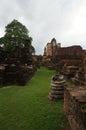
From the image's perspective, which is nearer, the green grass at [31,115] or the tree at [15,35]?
the green grass at [31,115]

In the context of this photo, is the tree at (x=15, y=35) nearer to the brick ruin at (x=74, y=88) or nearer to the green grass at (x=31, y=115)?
the brick ruin at (x=74, y=88)

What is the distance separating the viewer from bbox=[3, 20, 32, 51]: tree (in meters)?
31.0

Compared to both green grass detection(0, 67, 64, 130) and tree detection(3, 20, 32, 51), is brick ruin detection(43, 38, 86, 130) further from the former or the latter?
tree detection(3, 20, 32, 51)

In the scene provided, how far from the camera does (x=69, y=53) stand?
19.0m

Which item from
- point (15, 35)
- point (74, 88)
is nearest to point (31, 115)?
point (74, 88)

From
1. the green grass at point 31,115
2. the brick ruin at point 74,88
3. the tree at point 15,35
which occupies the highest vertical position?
the tree at point 15,35

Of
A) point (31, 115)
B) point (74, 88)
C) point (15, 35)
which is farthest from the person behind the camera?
point (15, 35)

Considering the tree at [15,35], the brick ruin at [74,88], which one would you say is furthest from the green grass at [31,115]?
the tree at [15,35]

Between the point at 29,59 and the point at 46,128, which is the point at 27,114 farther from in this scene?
the point at 29,59

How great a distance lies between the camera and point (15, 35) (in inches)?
1270

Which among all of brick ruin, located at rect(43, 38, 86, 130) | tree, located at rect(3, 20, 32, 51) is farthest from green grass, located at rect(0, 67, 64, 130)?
tree, located at rect(3, 20, 32, 51)

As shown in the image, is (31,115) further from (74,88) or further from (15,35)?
(15,35)

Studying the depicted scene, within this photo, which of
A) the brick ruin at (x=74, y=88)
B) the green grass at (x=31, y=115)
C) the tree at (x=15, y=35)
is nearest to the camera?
the brick ruin at (x=74, y=88)

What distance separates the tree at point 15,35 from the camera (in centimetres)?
3102
